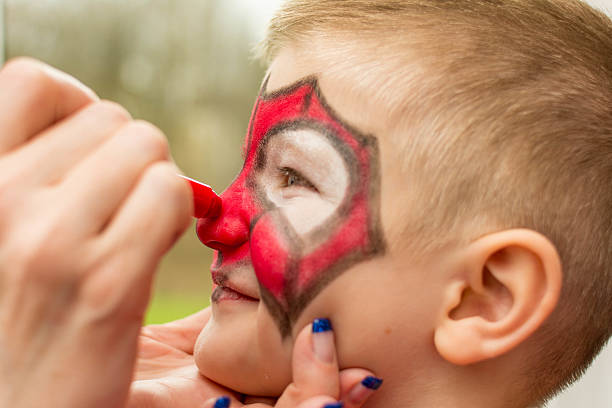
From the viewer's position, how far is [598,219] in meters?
0.88

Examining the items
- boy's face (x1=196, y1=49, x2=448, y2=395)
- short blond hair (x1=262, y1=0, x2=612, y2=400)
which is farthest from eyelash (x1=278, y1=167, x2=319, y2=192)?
short blond hair (x1=262, y1=0, x2=612, y2=400)

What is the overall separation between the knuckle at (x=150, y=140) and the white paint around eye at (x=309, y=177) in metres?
0.25

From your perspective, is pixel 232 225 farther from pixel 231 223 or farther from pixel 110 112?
pixel 110 112

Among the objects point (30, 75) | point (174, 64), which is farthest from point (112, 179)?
point (174, 64)

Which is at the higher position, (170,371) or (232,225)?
(232,225)

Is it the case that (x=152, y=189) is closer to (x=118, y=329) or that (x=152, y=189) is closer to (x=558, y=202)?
(x=118, y=329)

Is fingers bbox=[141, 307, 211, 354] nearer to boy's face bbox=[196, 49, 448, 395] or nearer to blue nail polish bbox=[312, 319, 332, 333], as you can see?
boy's face bbox=[196, 49, 448, 395]

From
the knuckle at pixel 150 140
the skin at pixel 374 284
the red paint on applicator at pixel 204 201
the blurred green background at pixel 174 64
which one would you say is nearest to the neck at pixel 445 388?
the skin at pixel 374 284

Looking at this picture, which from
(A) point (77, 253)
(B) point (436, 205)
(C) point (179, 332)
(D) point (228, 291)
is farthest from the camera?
(C) point (179, 332)

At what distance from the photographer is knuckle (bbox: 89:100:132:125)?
682 millimetres

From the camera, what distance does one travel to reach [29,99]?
2.19ft

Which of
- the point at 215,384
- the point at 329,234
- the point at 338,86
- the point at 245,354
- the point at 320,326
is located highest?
the point at 338,86

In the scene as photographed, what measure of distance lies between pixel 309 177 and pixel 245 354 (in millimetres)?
257

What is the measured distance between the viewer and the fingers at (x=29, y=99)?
0.66 m
